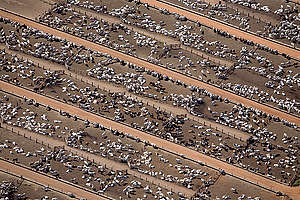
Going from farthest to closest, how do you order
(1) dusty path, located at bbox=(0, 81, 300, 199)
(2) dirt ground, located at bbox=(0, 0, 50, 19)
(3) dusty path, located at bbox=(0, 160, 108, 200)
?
(2) dirt ground, located at bbox=(0, 0, 50, 19), (1) dusty path, located at bbox=(0, 81, 300, 199), (3) dusty path, located at bbox=(0, 160, 108, 200)

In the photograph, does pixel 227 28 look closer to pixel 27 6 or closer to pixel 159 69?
pixel 159 69

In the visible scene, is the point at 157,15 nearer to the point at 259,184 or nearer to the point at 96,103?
the point at 96,103

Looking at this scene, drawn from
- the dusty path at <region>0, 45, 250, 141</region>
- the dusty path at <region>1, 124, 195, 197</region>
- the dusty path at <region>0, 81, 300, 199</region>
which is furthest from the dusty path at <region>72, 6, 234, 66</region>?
the dusty path at <region>1, 124, 195, 197</region>

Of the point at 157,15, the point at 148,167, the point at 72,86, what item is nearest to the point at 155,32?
the point at 157,15

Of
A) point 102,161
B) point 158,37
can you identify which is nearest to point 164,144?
point 102,161

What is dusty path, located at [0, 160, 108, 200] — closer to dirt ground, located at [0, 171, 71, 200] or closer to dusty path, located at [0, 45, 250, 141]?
dirt ground, located at [0, 171, 71, 200]

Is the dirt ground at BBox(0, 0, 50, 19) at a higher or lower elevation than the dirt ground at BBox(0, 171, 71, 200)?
higher
